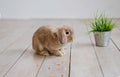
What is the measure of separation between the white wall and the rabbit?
7.24 ft

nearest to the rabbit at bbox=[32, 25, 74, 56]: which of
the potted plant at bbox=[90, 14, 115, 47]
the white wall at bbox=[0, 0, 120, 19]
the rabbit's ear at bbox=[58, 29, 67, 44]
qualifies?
the rabbit's ear at bbox=[58, 29, 67, 44]

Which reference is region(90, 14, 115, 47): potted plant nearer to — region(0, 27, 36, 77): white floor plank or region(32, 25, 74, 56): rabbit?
region(32, 25, 74, 56): rabbit

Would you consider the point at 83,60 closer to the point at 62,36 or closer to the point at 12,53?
the point at 62,36

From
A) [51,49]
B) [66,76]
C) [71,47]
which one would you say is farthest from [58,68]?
[71,47]

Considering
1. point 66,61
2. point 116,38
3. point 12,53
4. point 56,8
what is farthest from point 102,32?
point 56,8

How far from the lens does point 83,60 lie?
1.57 m

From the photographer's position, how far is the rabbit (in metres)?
1.61

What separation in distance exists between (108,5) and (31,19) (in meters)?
1.26

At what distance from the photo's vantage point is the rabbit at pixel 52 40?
63.4 inches

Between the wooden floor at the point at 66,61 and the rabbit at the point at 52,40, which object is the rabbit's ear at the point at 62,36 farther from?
the wooden floor at the point at 66,61

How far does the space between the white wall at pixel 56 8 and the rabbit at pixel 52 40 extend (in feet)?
7.24

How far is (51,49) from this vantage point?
5.45 ft

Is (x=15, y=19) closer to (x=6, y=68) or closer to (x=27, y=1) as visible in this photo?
(x=27, y=1)

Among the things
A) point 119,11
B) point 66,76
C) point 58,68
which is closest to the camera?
point 66,76
